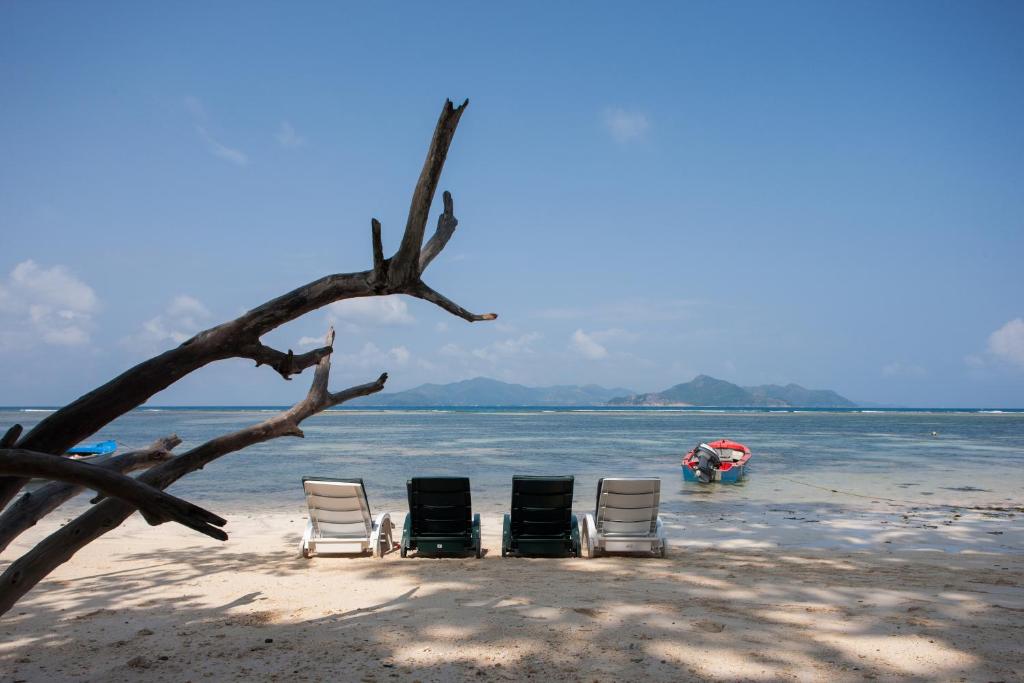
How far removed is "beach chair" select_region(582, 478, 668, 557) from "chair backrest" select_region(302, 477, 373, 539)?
2.73 metres

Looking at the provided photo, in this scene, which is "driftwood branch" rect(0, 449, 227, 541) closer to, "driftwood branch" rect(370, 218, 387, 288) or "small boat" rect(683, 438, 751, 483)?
"driftwood branch" rect(370, 218, 387, 288)

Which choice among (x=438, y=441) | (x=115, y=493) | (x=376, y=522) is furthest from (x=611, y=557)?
(x=438, y=441)

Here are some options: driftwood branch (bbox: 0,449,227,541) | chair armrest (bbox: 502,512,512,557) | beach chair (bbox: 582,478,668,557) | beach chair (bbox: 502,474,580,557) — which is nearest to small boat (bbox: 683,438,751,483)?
beach chair (bbox: 582,478,668,557)

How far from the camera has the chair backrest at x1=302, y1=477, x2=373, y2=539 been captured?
863 cm

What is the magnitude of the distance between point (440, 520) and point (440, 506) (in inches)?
7.3

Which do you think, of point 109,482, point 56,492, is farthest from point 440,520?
point 109,482

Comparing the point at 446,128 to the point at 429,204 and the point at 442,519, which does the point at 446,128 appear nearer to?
the point at 429,204

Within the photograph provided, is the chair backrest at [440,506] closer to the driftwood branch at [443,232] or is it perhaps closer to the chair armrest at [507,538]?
the chair armrest at [507,538]

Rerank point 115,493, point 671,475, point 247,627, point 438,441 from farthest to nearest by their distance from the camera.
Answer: point 438,441
point 671,475
point 247,627
point 115,493

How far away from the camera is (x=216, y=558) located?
8.95m

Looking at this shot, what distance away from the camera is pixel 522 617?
18.4ft

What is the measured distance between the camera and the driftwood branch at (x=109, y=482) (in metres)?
2.62

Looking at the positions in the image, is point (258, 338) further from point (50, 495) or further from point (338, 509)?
point (338, 509)

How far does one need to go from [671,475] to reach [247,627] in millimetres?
17740
